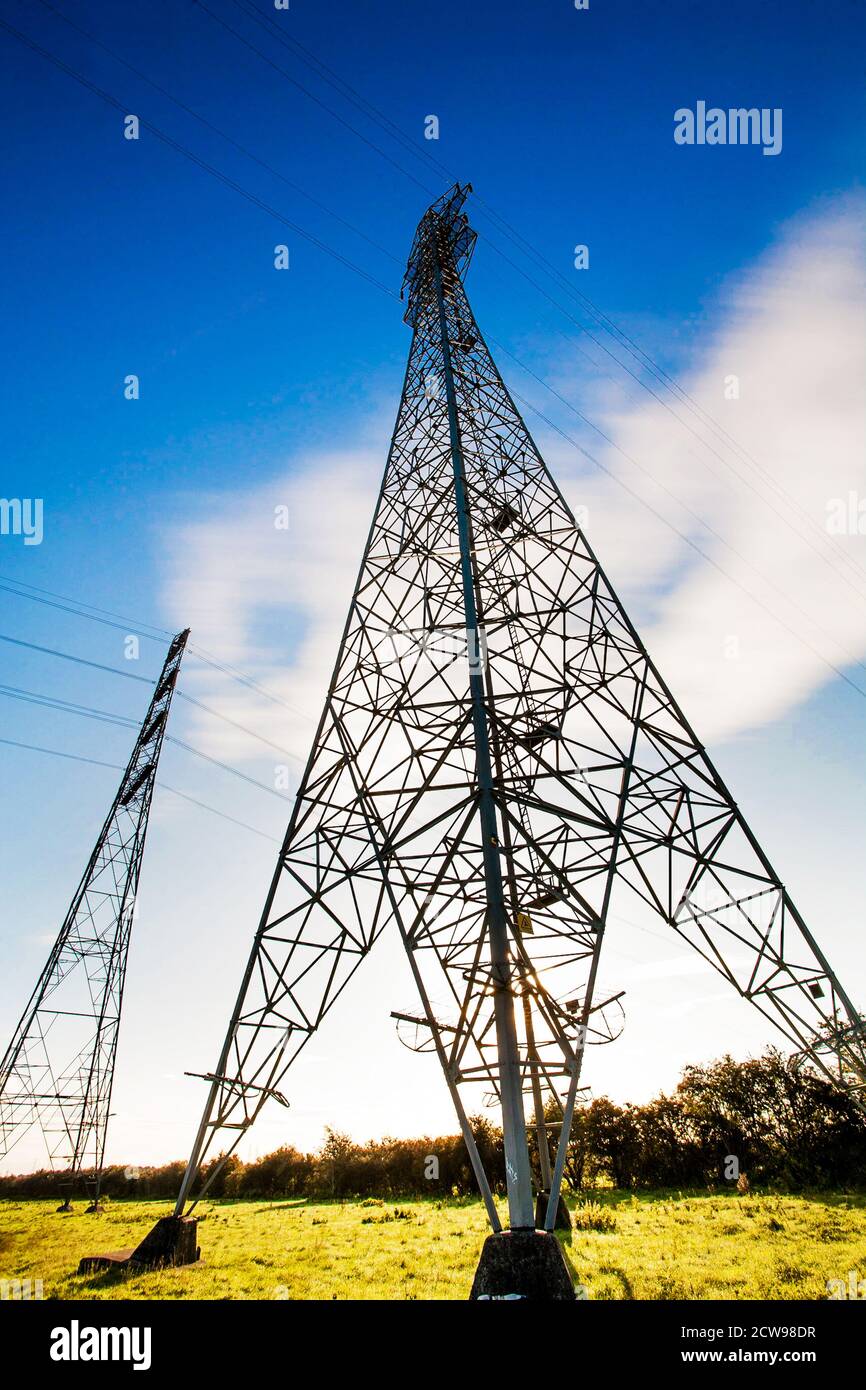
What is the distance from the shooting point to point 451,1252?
366 inches

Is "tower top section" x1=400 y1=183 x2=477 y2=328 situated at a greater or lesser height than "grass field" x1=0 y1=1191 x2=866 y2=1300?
greater

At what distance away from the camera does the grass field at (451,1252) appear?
7336mm

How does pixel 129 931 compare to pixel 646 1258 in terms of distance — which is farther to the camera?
pixel 129 931

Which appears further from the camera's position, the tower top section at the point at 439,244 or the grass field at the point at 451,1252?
the tower top section at the point at 439,244

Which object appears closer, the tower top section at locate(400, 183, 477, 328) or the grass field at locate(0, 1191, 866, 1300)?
the grass field at locate(0, 1191, 866, 1300)

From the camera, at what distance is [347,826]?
32.8 ft

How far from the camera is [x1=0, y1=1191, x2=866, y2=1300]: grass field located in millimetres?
7336

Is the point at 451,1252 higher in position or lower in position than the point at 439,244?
lower

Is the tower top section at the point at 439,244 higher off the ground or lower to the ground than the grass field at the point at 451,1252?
higher
